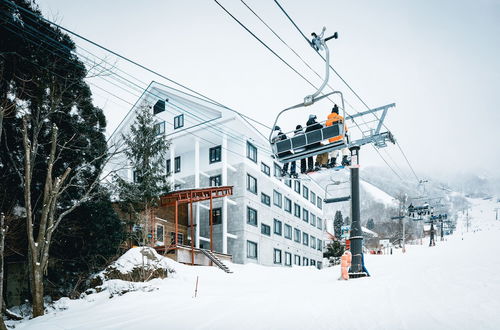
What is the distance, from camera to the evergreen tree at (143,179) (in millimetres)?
21078

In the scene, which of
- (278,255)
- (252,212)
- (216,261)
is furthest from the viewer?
(278,255)

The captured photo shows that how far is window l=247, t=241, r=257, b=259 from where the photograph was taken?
28.8 metres

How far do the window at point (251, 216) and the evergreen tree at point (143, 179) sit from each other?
26.9 feet

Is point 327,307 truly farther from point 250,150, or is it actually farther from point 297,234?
point 297,234

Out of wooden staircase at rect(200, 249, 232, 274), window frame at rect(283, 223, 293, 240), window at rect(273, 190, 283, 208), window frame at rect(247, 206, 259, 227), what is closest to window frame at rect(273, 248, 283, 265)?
window frame at rect(283, 223, 293, 240)

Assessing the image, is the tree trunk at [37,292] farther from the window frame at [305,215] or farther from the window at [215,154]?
the window frame at [305,215]

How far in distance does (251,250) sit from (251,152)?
7.74m

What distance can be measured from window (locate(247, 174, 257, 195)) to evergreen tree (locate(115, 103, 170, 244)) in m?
8.28

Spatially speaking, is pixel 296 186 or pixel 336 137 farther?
pixel 296 186

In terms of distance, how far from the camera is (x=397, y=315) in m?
7.65

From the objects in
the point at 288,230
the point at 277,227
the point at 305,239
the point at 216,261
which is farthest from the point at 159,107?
the point at 305,239

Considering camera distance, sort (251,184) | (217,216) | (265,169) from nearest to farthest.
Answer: (217,216) < (251,184) < (265,169)

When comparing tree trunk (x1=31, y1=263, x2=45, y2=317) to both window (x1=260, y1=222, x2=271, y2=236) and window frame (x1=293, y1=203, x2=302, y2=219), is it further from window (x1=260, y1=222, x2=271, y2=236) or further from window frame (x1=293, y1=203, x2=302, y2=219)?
window frame (x1=293, y1=203, x2=302, y2=219)

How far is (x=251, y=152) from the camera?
3100 centimetres
